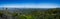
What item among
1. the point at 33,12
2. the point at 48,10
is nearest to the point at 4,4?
the point at 33,12

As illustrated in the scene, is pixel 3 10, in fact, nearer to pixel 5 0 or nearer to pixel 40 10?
pixel 5 0

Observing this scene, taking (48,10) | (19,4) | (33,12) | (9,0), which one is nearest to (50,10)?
(48,10)

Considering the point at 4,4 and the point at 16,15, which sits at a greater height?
the point at 4,4

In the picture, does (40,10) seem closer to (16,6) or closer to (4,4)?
(16,6)

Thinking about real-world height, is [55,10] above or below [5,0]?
below

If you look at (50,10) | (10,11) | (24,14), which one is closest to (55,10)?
(50,10)
